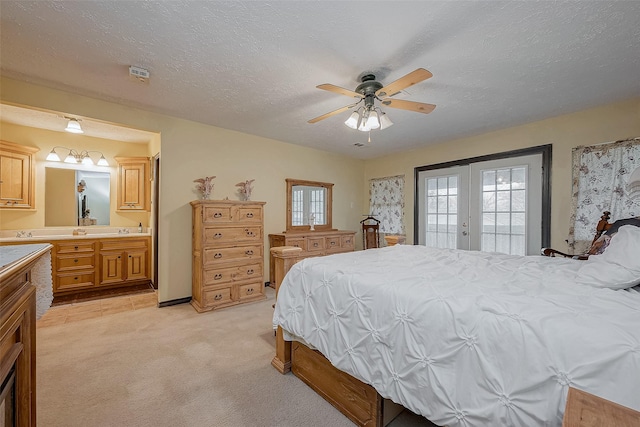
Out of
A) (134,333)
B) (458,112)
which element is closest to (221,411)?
(134,333)

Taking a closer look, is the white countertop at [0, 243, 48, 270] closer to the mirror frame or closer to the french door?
the mirror frame

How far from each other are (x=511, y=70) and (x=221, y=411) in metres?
3.53

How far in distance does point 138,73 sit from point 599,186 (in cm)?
508

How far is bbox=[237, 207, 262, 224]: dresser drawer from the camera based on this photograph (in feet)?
12.2

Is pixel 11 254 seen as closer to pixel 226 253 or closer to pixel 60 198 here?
pixel 226 253

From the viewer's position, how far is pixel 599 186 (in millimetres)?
3074

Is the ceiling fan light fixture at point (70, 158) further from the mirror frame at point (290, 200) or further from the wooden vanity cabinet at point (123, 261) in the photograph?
the mirror frame at point (290, 200)

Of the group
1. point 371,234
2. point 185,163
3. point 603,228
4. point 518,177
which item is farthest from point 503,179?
point 185,163

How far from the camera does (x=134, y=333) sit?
2729 mm

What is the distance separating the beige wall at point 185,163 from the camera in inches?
114

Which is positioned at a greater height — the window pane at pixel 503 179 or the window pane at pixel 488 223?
the window pane at pixel 503 179

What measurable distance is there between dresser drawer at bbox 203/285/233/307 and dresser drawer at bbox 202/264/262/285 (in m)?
0.09

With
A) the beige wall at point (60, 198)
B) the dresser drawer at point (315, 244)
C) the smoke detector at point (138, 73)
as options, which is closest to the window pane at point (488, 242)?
the dresser drawer at point (315, 244)

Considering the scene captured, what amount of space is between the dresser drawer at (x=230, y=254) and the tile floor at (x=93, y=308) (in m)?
1.06
